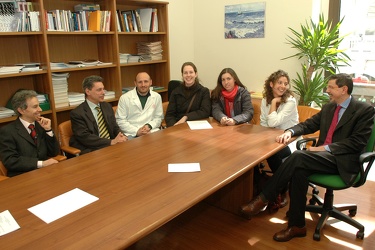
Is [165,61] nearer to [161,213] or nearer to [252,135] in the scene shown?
[252,135]

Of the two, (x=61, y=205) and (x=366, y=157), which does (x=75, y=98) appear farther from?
(x=366, y=157)

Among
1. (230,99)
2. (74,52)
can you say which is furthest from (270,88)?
(74,52)

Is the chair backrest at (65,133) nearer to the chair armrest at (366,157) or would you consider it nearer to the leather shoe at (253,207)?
the leather shoe at (253,207)

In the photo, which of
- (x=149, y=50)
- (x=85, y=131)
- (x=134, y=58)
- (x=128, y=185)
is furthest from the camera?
(x=149, y=50)

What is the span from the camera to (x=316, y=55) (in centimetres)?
386

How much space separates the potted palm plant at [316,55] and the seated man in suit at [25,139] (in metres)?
2.92

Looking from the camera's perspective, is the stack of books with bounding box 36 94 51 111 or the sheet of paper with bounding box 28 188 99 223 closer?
the sheet of paper with bounding box 28 188 99 223

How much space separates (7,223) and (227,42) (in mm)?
4130

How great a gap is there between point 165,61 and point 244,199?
252 centimetres

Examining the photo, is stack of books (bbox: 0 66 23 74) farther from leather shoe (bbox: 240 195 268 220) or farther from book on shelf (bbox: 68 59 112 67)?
leather shoe (bbox: 240 195 268 220)

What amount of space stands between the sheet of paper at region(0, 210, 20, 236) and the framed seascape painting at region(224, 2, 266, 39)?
3945mm

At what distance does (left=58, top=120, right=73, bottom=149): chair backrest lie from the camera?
9.78 ft

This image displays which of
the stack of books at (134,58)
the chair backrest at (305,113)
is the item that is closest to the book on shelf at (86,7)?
the stack of books at (134,58)

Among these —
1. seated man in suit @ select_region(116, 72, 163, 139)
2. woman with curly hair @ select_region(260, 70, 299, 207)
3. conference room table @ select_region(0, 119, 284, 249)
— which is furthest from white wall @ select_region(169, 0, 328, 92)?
conference room table @ select_region(0, 119, 284, 249)
